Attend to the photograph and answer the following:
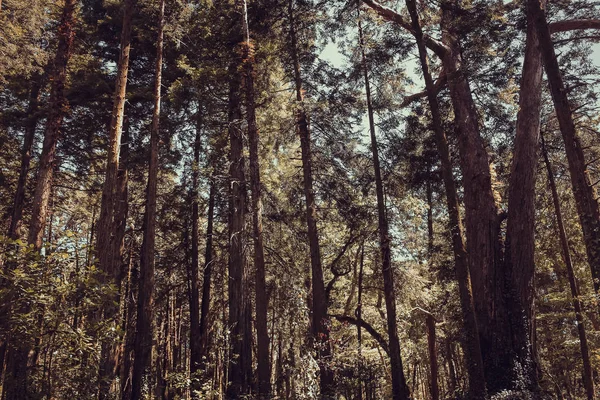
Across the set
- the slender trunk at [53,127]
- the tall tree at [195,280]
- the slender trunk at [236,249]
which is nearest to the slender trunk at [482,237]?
the slender trunk at [236,249]

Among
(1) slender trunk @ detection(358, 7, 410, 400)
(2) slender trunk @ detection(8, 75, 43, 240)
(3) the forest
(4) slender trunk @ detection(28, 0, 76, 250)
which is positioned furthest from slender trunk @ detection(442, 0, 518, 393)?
(2) slender trunk @ detection(8, 75, 43, 240)

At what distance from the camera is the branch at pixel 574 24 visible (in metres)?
11.5

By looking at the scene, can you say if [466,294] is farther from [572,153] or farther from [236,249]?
[236,249]

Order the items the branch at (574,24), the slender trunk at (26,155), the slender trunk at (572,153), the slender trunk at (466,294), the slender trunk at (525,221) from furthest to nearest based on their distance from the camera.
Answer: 1. the slender trunk at (26,155)
2. the branch at (574,24)
3. the slender trunk at (525,221)
4. the slender trunk at (466,294)
5. the slender trunk at (572,153)

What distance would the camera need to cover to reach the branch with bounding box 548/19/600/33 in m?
11.5

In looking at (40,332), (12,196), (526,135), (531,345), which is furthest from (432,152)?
(12,196)

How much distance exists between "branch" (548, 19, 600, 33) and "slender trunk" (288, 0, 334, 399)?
776 centimetres

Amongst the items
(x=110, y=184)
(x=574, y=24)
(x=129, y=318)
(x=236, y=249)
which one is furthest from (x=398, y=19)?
(x=129, y=318)

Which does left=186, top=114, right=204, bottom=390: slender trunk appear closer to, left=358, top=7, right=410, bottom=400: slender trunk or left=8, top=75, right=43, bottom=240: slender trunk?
left=8, top=75, right=43, bottom=240: slender trunk

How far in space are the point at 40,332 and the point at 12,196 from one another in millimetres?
15182

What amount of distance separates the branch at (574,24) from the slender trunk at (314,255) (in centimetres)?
776

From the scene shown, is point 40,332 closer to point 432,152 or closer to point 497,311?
point 497,311

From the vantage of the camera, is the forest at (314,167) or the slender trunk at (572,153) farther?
the forest at (314,167)

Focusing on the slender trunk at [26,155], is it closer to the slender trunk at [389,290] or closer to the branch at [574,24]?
the slender trunk at [389,290]
